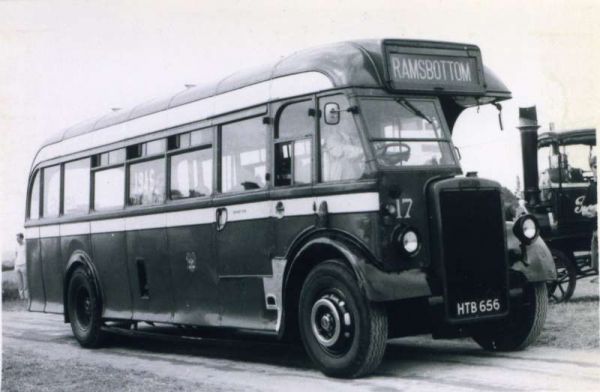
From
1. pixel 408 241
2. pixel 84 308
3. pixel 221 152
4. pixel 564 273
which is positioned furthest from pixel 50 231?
pixel 564 273

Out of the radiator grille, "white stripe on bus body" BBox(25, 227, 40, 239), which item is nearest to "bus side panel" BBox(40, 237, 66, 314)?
"white stripe on bus body" BBox(25, 227, 40, 239)

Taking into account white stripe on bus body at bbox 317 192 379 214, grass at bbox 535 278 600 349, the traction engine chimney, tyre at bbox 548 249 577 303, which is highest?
the traction engine chimney

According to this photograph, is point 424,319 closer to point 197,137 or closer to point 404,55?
point 404,55

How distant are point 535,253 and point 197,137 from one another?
13.0 ft

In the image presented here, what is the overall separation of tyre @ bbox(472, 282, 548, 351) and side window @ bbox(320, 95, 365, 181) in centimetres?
229

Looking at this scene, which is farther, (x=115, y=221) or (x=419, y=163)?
(x=115, y=221)

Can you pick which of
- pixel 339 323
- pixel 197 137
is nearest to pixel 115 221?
pixel 197 137

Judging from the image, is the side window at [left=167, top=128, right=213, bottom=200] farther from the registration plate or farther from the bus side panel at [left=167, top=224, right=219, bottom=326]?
the registration plate

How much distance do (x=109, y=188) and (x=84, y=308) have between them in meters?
1.86

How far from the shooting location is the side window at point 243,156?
365 inches

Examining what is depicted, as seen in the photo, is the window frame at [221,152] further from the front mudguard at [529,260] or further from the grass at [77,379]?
the front mudguard at [529,260]

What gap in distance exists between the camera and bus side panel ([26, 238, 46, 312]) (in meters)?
13.9

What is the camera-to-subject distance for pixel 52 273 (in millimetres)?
13508

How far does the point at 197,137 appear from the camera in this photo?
10.4 metres
